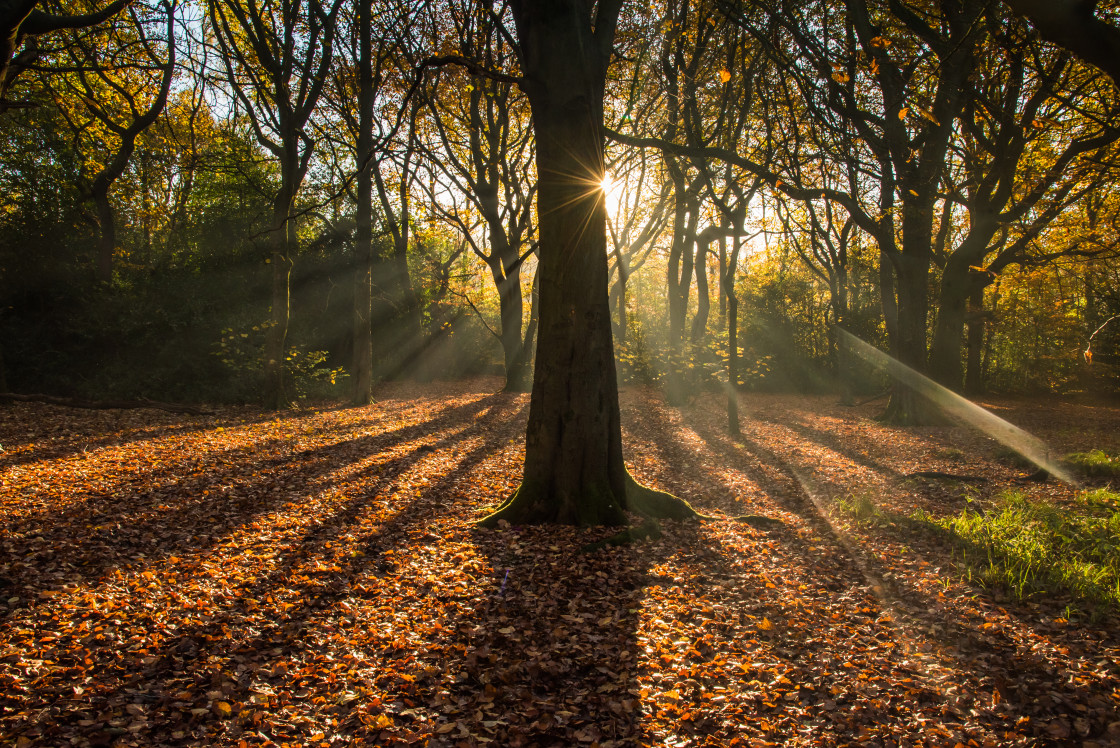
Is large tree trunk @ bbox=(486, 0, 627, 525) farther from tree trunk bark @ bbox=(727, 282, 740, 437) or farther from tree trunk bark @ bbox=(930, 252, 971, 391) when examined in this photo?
tree trunk bark @ bbox=(930, 252, 971, 391)

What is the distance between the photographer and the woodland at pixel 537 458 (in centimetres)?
324

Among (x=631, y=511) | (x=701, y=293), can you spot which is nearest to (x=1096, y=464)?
(x=631, y=511)

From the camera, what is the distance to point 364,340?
15172mm

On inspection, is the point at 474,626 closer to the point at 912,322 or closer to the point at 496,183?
the point at 912,322

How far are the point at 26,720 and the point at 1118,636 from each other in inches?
245

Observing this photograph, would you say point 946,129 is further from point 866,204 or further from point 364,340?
point 364,340

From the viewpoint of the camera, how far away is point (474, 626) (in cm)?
398

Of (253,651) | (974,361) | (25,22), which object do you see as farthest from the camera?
(974,361)

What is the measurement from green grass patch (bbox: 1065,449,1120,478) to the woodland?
7 centimetres

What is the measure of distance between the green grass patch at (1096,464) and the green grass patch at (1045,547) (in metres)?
2.07

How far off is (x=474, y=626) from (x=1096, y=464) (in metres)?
9.97

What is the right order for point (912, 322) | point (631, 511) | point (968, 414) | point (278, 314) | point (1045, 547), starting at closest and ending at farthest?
point (1045, 547), point (631, 511), point (912, 322), point (278, 314), point (968, 414)

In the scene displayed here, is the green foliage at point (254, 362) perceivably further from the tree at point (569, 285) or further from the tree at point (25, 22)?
the tree at point (569, 285)

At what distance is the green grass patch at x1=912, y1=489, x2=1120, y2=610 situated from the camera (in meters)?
4.38
